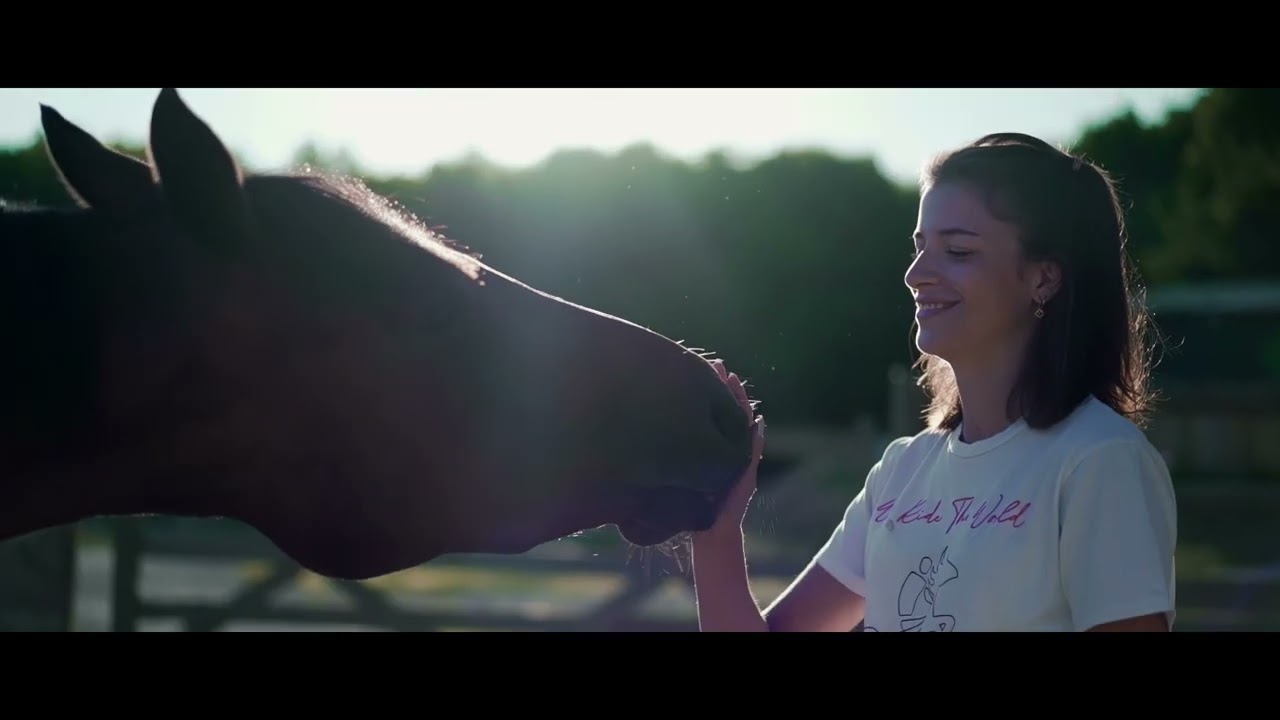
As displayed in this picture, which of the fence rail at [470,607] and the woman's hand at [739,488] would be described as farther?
the fence rail at [470,607]

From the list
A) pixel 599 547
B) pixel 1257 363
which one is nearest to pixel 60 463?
pixel 599 547

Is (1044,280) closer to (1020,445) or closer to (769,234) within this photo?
(1020,445)

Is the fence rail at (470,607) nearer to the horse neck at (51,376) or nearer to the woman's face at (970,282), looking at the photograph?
the woman's face at (970,282)

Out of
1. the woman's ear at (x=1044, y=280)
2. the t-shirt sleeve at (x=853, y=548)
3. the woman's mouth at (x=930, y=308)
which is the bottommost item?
the t-shirt sleeve at (x=853, y=548)

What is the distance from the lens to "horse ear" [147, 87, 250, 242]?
1820 millimetres

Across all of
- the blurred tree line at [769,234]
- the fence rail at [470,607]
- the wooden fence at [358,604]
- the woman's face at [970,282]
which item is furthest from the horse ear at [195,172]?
the wooden fence at [358,604]

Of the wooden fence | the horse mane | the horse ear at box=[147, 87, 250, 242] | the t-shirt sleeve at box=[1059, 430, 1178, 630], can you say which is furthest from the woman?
the wooden fence

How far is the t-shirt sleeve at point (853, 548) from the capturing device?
243cm

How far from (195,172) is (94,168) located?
217 mm

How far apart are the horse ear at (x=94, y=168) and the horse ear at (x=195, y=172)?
5cm

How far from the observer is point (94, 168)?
1944mm

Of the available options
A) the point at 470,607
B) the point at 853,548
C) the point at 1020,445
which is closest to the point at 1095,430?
the point at 1020,445

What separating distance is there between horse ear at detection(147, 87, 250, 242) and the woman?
3.29ft

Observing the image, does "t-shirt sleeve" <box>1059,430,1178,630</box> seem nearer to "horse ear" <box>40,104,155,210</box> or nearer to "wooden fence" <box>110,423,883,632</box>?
"horse ear" <box>40,104,155,210</box>
